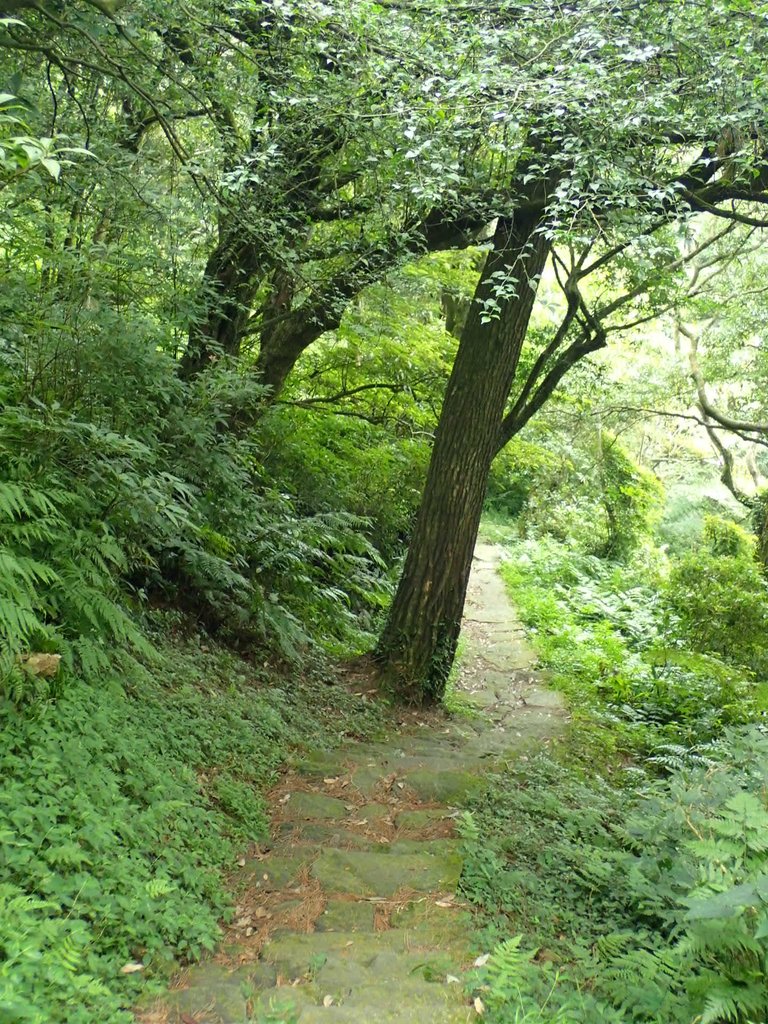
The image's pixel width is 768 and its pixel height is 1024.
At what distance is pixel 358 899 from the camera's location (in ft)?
12.1

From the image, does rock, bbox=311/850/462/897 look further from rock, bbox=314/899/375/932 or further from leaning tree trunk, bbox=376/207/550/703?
leaning tree trunk, bbox=376/207/550/703

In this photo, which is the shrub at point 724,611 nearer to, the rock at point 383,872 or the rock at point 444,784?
the rock at point 444,784

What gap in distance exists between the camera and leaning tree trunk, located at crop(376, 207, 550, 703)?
7.02m

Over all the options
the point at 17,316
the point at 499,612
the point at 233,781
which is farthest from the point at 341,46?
the point at 499,612

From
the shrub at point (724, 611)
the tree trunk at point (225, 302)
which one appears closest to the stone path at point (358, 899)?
the shrub at point (724, 611)

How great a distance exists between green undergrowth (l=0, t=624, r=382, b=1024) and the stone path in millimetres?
194

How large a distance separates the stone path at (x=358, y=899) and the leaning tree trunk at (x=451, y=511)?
0.59m

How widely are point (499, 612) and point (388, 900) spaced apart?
9.21 meters

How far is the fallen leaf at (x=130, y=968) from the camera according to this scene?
271 cm

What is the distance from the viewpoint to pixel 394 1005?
2.63 m

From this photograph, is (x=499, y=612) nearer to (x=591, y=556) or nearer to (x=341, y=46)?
(x=591, y=556)

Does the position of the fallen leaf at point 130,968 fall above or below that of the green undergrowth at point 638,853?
below

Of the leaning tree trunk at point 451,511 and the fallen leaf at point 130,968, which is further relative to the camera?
the leaning tree trunk at point 451,511

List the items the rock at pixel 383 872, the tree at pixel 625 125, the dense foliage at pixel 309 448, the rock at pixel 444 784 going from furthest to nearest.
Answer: the rock at pixel 444 784
the tree at pixel 625 125
the rock at pixel 383 872
the dense foliage at pixel 309 448
